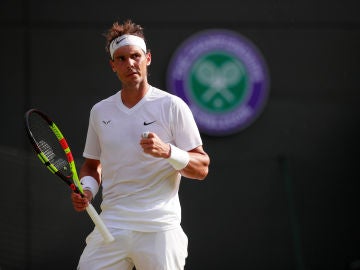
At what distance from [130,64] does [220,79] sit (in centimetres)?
289

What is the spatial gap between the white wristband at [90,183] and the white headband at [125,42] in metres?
0.66

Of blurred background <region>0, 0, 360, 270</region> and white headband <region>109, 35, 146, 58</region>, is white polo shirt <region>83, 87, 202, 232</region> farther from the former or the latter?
blurred background <region>0, 0, 360, 270</region>

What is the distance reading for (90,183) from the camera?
4340mm

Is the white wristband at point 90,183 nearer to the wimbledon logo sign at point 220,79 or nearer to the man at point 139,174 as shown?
the man at point 139,174

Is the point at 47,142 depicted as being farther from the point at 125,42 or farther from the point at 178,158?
the point at 178,158

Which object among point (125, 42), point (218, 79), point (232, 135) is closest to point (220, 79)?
point (218, 79)

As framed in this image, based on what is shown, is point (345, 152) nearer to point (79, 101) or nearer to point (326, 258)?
point (326, 258)

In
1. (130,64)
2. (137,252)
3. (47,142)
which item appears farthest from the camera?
(47,142)

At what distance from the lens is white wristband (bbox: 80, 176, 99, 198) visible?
14.1 feet

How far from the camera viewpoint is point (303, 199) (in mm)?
7117

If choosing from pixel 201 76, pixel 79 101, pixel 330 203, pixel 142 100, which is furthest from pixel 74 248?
pixel 142 100

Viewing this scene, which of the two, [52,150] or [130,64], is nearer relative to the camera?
[130,64]

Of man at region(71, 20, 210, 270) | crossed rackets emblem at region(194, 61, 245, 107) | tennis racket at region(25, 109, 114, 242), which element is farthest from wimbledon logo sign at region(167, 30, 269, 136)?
man at region(71, 20, 210, 270)

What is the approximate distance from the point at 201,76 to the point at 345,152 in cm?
142
